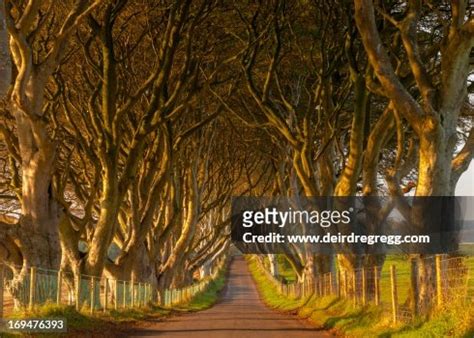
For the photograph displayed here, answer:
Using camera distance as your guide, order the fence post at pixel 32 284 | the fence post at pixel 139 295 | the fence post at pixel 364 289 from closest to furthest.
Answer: the fence post at pixel 32 284, the fence post at pixel 364 289, the fence post at pixel 139 295

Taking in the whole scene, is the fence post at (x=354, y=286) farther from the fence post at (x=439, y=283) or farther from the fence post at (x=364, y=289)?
the fence post at (x=439, y=283)

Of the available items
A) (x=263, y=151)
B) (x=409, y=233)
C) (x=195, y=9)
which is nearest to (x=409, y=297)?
(x=409, y=233)

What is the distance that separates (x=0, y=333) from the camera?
37.5 ft

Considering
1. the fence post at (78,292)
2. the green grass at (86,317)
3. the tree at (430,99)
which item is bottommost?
the green grass at (86,317)

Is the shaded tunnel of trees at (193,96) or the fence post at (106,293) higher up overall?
the shaded tunnel of trees at (193,96)

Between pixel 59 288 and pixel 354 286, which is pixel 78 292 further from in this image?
pixel 354 286

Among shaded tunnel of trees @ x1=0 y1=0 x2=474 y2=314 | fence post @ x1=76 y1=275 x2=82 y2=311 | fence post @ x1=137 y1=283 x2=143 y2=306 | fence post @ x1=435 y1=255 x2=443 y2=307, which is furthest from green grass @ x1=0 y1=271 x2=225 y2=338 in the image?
fence post @ x1=435 y1=255 x2=443 y2=307

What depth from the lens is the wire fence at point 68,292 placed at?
14.7 meters

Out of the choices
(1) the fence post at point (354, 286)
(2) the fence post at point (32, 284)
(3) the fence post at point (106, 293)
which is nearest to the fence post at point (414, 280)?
(1) the fence post at point (354, 286)

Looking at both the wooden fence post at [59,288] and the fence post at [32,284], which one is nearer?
the fence post at [32,284]

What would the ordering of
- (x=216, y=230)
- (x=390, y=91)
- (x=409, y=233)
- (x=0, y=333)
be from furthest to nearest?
(x=216, y=230) → (x=409, y=233) → (x=390, y=91) → (x=0, y=333)

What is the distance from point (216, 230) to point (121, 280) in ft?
57.7

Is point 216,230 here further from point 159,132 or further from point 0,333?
point 0,333

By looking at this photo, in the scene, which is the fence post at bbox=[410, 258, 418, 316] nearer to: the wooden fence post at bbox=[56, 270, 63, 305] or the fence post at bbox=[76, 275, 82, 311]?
the wooden fence post at bbox=[56, 270, 63, 305]
